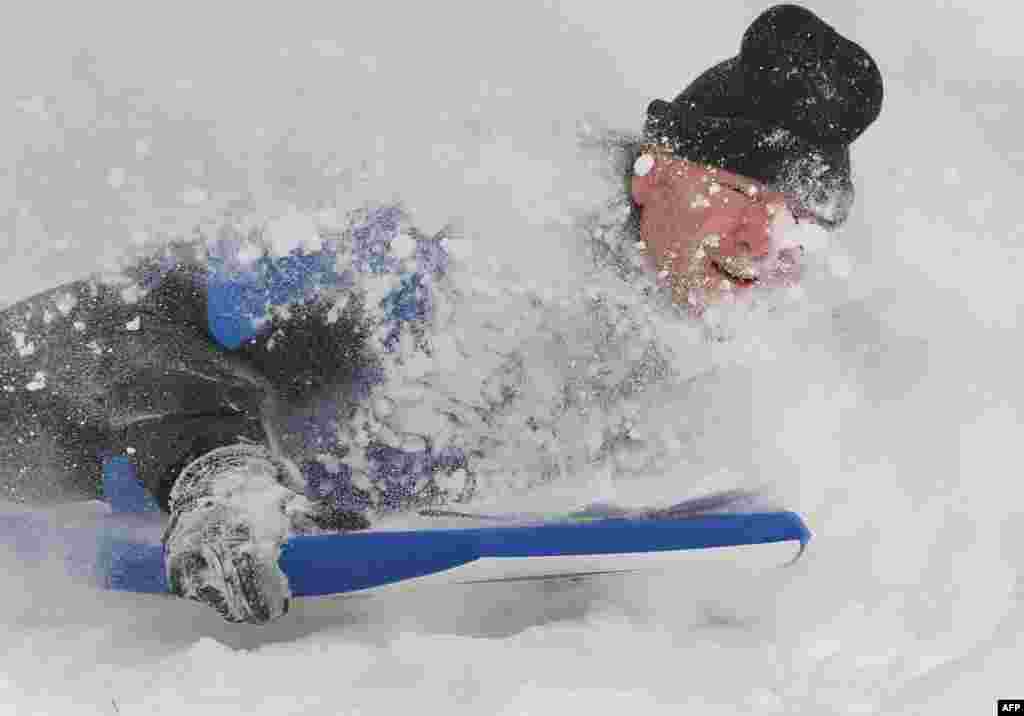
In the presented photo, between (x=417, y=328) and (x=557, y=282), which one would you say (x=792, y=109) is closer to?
(x=557, y=282)

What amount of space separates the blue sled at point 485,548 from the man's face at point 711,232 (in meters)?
0.35

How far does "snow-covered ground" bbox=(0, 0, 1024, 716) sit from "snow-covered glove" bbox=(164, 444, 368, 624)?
0.08 metres

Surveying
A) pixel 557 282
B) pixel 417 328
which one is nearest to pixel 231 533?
pixel 417 328

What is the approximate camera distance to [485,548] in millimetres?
1219

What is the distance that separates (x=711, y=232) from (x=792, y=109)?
19 centimetres

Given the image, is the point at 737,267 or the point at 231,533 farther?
→ the point at 737,267

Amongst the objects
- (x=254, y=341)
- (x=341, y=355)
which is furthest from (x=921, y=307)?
(x=254, y=341)

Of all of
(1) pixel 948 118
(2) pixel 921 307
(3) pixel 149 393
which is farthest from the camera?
(1) pixel 948 118

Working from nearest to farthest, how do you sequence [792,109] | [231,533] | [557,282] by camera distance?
[231,533] → [792,109] → [557,282]

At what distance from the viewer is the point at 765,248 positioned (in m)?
1.16

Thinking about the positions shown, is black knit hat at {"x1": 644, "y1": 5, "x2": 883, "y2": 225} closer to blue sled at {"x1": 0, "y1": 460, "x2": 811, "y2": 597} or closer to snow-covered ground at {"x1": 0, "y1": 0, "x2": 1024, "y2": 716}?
snow-covered ground at {"x1": 0, "y1": 0, "x2": 1024, "y2": 716}

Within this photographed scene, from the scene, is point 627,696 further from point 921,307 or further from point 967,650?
point 921,307

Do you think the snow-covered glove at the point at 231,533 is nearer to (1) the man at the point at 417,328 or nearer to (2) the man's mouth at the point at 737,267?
(1) the man at the point at 417,328

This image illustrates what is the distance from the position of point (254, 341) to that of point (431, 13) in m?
1.12
